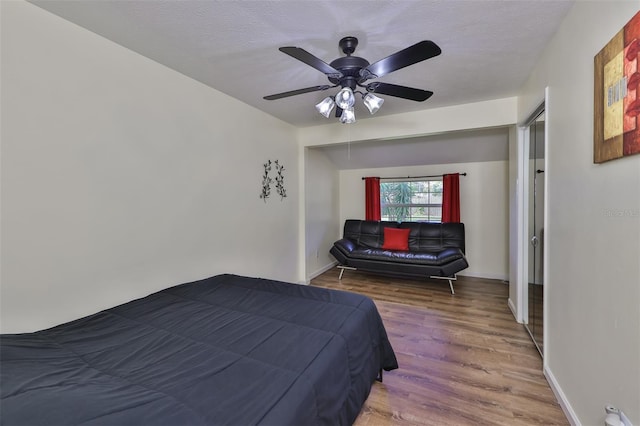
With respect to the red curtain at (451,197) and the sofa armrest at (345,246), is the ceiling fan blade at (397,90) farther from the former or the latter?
the red curtain at (451,197)

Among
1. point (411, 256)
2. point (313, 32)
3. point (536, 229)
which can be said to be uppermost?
point (313, 32)

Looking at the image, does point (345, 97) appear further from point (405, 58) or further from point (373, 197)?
point (373, 197)

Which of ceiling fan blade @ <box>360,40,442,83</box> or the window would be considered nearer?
ceiling fan blade @ <box>360,40,442,83</box>

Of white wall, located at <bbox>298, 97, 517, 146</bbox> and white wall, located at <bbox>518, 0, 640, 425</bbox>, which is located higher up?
white wall, located at <bbox>298, 97, 517, 146</bbox>

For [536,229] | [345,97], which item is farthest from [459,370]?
[345,97]

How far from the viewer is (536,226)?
8.00 ft

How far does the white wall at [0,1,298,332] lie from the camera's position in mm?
1471

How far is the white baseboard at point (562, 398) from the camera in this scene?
155 centimetres

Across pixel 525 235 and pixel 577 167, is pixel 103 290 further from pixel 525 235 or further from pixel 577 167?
pixel 525 235

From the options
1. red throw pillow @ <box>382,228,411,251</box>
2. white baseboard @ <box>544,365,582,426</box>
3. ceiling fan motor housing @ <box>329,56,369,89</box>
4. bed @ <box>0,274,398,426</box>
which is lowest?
white baseboard @ <box>544,365,582,426</box>

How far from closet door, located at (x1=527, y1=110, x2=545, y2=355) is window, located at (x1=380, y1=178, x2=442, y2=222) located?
2.43m

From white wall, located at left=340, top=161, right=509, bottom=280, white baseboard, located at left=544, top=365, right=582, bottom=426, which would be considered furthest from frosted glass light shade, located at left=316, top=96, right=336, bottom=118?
white wall, located at left=340, top=161, right=509, bottom=280

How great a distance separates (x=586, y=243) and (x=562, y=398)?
3.47ft

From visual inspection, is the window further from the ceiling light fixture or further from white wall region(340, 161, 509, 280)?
the ceiling light fixture
